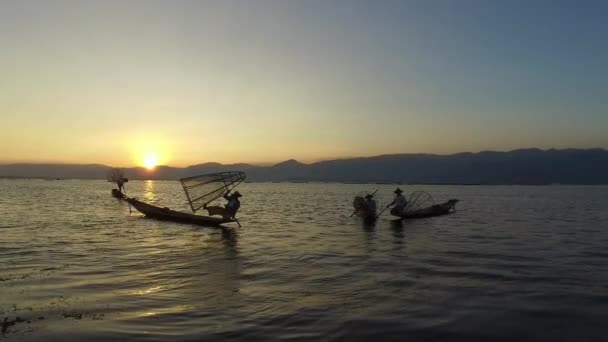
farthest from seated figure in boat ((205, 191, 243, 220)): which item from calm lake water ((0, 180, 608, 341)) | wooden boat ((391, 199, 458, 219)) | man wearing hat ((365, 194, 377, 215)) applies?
wooden boat ((391, 199, 458, 219))

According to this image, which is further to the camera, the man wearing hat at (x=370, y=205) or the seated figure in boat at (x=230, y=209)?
the man wearing hat at (x=370, y=205)

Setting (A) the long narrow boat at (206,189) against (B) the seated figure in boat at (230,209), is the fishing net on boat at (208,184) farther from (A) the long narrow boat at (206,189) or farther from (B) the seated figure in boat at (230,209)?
(B) the seated figure in boat at (230,209)

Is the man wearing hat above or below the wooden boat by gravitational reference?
above

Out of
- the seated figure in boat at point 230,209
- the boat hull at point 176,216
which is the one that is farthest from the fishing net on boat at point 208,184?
the seated figure in boat at point 230,209

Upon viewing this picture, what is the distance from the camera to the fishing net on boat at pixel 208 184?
38906 mm

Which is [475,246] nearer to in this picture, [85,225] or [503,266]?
[503,266]

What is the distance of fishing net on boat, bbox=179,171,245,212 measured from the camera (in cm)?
3891

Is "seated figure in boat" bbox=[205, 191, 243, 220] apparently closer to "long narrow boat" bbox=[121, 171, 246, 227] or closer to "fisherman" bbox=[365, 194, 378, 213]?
"long narrow boat" bbox=[121, 171, 246, 227]

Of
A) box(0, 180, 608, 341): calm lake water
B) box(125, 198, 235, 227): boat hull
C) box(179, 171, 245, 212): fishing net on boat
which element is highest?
box(179, 171, 245, 212): fishing net on boat

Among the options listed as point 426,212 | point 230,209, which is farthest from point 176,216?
point 426,212

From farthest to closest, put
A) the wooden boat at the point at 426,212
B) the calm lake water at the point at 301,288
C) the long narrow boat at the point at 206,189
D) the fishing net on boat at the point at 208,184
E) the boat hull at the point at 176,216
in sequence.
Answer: the wooden boat at the point at 426,212, the fishing net on boat at the point at 208,184, the long narrow boat at the point at 206,189, the boat hull at the point at 176,216, the calm lake water at the point at 301,288

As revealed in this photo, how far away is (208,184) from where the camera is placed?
39.5 m

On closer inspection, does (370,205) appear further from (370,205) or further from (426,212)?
(426,212)

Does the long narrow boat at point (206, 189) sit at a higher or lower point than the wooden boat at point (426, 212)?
higher
